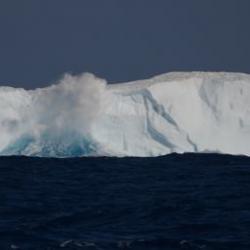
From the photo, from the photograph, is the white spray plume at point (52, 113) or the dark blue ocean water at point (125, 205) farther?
the white spray plume at point (52, 113)

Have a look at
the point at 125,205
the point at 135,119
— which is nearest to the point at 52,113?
the point at 135,119

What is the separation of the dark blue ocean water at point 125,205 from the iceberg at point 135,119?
85cm

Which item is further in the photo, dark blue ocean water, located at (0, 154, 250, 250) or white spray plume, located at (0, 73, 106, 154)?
white spray plume, located at (0, 73, 106, 154)

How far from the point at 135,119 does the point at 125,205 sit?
14290 mm

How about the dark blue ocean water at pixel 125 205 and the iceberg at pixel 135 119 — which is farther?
the iceberg at pixel 135 119

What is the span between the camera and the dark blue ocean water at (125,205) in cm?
2357

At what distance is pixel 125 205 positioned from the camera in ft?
95.6

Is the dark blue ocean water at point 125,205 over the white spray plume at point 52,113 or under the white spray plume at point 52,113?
under

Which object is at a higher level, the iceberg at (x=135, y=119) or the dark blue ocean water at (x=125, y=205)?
the iceberg at (x=135, y=119)

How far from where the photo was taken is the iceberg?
141 ft

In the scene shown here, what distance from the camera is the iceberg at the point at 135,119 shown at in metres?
43.0

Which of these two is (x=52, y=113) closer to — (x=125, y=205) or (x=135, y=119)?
(x=135, y=119)

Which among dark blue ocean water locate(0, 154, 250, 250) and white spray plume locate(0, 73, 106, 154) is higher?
white spray plume locate(0, 73, 106, 154)

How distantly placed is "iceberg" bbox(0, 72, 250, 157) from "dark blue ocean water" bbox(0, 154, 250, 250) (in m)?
0.85
